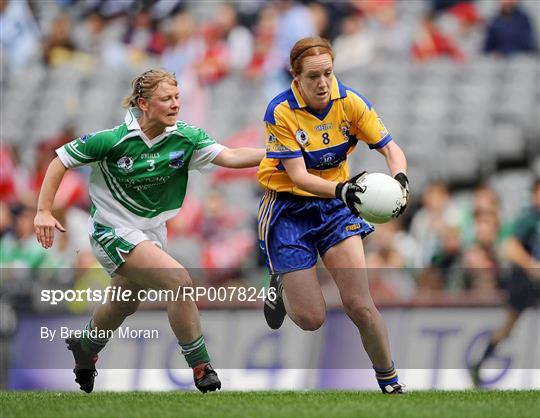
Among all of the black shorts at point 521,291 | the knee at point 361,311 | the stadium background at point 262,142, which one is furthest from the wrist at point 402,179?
the black shorts at point 521,291

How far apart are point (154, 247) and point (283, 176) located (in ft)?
2.85

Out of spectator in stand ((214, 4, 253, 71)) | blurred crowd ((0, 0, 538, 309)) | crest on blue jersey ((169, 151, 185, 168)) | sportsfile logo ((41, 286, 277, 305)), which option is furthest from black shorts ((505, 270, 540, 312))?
spectator in stand ((214, 4, 253, 71))

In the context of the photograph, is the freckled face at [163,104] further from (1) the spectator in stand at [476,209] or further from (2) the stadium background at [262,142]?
(1) the spectator in stand at [476,209]

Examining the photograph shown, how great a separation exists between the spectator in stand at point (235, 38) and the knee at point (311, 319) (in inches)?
322

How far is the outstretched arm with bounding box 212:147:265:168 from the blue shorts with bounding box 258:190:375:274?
0.23 metres

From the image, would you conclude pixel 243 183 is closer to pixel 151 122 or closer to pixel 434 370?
pixel 434 370

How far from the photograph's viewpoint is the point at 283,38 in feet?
50.1

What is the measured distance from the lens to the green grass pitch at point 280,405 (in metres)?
6.67

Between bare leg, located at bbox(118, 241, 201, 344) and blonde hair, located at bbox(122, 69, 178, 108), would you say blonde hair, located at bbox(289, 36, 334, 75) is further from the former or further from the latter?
bare leg, located at bbox(118, 241, 201, 344)

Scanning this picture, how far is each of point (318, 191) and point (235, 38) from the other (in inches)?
341

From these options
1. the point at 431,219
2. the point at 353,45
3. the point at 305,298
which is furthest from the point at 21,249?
the point at 353,45

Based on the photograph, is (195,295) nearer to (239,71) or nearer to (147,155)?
(147,155)

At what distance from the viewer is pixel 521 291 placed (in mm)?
9852

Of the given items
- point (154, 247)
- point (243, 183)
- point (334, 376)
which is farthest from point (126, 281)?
point (243, 183)
